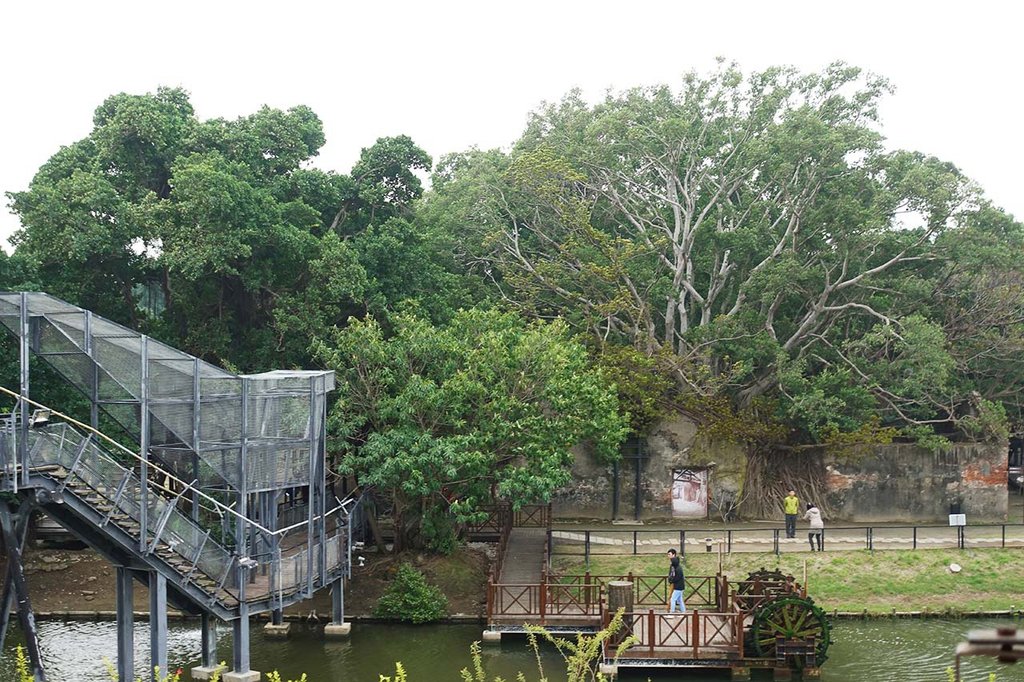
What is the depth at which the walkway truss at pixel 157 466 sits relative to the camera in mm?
19297

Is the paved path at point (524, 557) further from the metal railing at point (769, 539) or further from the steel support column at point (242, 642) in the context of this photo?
the steel support column at point (242, 642)

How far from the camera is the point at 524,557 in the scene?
94.9ft

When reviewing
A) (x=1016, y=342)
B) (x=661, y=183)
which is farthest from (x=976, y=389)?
(x=661, y=183)

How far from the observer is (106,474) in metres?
20.0

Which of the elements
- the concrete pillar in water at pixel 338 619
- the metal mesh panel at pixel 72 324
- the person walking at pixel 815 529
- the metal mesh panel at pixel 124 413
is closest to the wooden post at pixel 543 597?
the concrete pillar in water at pixel 338 619

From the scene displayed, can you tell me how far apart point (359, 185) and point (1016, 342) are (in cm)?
2382

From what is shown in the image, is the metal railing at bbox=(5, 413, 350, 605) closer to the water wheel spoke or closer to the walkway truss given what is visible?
the walkway truss

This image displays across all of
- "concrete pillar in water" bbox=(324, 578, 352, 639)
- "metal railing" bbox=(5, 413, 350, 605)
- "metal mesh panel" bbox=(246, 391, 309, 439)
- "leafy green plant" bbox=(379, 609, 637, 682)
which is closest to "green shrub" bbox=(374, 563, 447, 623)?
"concrete pillar in water" bbox=(324, 578, 352, 639)

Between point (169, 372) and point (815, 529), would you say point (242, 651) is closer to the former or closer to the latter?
point (169, 372)

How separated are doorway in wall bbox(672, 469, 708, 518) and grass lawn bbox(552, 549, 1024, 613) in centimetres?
682

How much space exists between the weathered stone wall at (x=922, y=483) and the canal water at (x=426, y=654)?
1025cm

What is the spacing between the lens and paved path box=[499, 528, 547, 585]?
2677cm

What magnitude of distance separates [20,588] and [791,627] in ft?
50.1

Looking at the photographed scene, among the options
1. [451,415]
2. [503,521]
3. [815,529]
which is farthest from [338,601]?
[815,529]
